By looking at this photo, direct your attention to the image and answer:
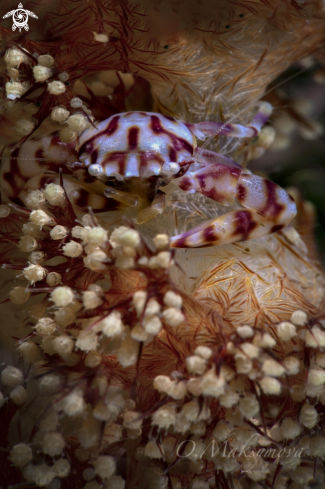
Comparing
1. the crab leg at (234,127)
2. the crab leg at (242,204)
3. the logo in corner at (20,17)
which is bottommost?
the crab leg at (242,204)

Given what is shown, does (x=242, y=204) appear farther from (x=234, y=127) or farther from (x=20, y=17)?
(x=20, y=17)

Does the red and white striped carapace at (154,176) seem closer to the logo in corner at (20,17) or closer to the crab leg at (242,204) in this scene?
the crab leg at (242,204)

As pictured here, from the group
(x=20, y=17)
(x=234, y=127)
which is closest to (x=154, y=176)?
(x=234, y=127)

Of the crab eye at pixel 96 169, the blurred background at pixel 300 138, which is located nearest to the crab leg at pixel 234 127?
the blurred background at pixel 300 138

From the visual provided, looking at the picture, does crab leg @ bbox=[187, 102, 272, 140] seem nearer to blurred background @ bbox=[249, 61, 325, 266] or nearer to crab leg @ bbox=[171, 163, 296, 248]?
blurred background @ bbox=[249, 61, 325, 266]

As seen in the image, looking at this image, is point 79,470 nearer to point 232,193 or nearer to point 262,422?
point 262,422

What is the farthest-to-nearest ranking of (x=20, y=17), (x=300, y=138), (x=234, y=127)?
1. (x=300, y=138)
2. (x=234, y=127)
3. (x=20, y=17)
